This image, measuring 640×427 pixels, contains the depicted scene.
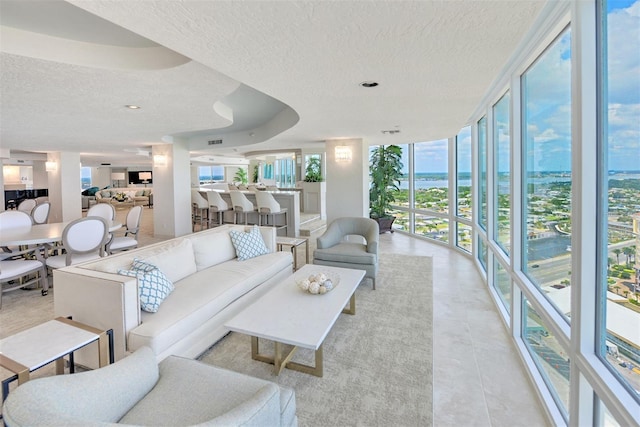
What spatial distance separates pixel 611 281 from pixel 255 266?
2987mm

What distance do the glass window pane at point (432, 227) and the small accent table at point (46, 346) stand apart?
6486 mm

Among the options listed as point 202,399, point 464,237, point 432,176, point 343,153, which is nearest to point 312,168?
point 432,176

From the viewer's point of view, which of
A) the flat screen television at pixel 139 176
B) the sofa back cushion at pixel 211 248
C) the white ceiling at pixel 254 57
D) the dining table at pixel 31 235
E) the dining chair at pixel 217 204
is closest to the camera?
the white ceiling at pixel 254 57

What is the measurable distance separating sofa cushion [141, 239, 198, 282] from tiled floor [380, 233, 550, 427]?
250cm

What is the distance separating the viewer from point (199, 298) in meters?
2.56

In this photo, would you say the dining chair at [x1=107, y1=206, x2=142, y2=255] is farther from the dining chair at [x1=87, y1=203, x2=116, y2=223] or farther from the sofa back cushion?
the sofa back cushion

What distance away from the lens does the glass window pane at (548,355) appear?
6.55 feet

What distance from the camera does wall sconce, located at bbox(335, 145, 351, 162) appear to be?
5797 millimetres

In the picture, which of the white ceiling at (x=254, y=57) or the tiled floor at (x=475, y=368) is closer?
the white ceiling at (x=254, y=57)

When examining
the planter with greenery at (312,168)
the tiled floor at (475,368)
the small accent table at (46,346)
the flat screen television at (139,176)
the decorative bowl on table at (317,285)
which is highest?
the flat screen television at (139,176)

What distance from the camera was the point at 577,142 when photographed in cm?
165

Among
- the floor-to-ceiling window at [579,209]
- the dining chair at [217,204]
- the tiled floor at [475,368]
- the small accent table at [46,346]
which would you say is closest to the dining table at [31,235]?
the small accent table at [46,346]

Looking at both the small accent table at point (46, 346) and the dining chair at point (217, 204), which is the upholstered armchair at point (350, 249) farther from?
the dining chair at point (217, 204)

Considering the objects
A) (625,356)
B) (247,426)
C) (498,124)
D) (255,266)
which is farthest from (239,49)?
(498,124)
